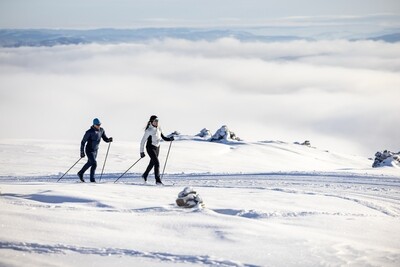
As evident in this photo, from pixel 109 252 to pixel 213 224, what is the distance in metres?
2.05

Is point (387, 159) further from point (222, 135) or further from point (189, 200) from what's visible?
point (189, 200)

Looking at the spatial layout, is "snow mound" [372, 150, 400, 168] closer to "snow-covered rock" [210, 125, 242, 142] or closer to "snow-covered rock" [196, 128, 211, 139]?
"snow-covered rock" [210, 125, 242, 142]

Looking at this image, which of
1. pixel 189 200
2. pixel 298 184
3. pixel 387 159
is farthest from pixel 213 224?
pixel 387 159

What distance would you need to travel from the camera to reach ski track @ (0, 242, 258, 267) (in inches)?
293

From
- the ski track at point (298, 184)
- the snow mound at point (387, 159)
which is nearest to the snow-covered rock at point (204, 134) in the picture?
the snow mound at point (387, 159)

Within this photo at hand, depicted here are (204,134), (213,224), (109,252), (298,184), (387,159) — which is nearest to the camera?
(109,252)

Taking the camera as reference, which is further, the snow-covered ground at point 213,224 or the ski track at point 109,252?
the snow-covered ground at point 213,224

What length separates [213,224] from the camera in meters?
9.20

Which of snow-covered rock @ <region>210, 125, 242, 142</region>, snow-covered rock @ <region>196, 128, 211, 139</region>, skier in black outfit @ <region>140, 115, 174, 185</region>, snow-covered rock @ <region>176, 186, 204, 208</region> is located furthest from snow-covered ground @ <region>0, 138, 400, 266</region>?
snow-covered rock @ <region>196, 128, 211, 139</region>

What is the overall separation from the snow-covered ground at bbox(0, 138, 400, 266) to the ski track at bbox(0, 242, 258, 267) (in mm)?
12

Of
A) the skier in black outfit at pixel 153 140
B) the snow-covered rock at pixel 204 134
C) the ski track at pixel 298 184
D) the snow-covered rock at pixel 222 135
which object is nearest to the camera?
the ski track at pixel 298 184

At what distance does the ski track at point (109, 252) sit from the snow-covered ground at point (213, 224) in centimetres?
1

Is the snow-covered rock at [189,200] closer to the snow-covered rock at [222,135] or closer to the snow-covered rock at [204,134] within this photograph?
the snow-covered rock at [222,135]

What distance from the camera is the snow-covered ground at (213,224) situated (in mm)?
7547
